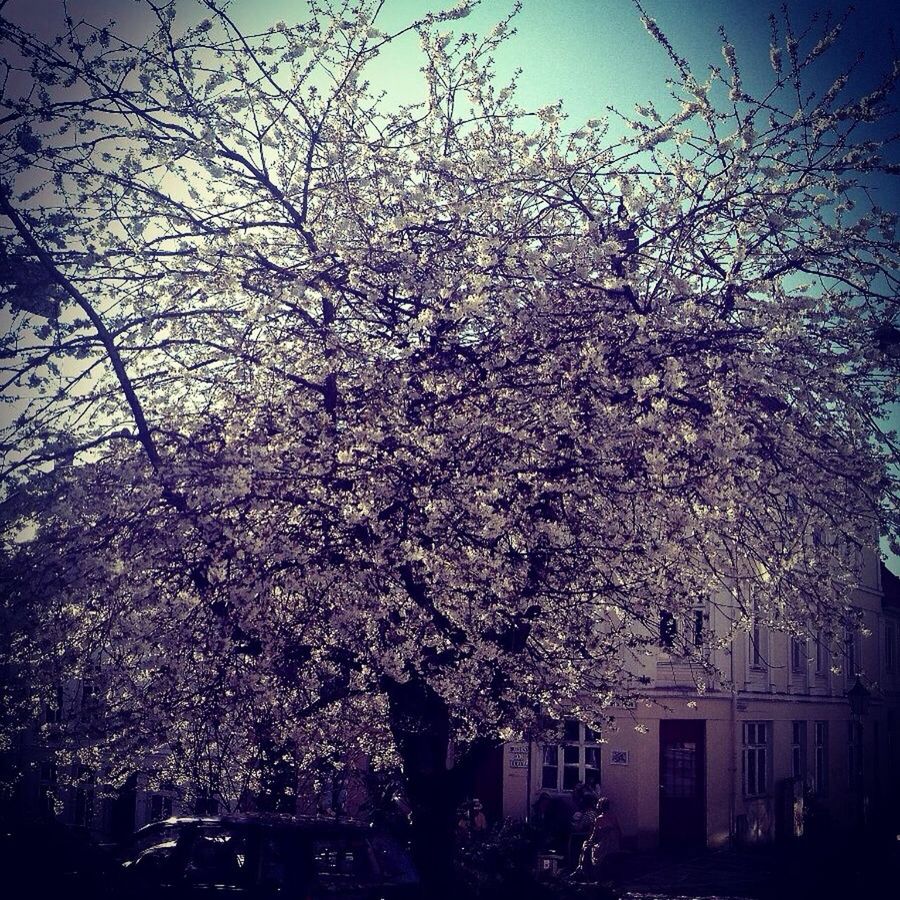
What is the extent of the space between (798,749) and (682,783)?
7707mm

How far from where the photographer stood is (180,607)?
32.8 ft

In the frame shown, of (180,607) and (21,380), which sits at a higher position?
(21,380)

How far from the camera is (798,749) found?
104ft

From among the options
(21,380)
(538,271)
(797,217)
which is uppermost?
(797,217)

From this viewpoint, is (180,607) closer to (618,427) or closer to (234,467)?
(234,467)

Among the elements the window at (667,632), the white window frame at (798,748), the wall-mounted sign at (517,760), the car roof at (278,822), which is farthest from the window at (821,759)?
the car roof at (278,822)

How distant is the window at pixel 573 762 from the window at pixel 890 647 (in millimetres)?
21271

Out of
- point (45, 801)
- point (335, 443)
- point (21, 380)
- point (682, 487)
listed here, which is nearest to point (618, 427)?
point (682, 487)

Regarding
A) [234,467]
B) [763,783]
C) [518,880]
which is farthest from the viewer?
[763,783]

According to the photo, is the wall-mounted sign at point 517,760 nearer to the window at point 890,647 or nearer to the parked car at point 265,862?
the parked car at point 265,862

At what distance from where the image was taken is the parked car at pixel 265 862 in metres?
9.20

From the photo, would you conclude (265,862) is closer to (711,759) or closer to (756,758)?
(711,759)

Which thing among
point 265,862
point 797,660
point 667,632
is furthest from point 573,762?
point 265,862

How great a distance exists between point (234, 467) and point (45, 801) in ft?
18.9
